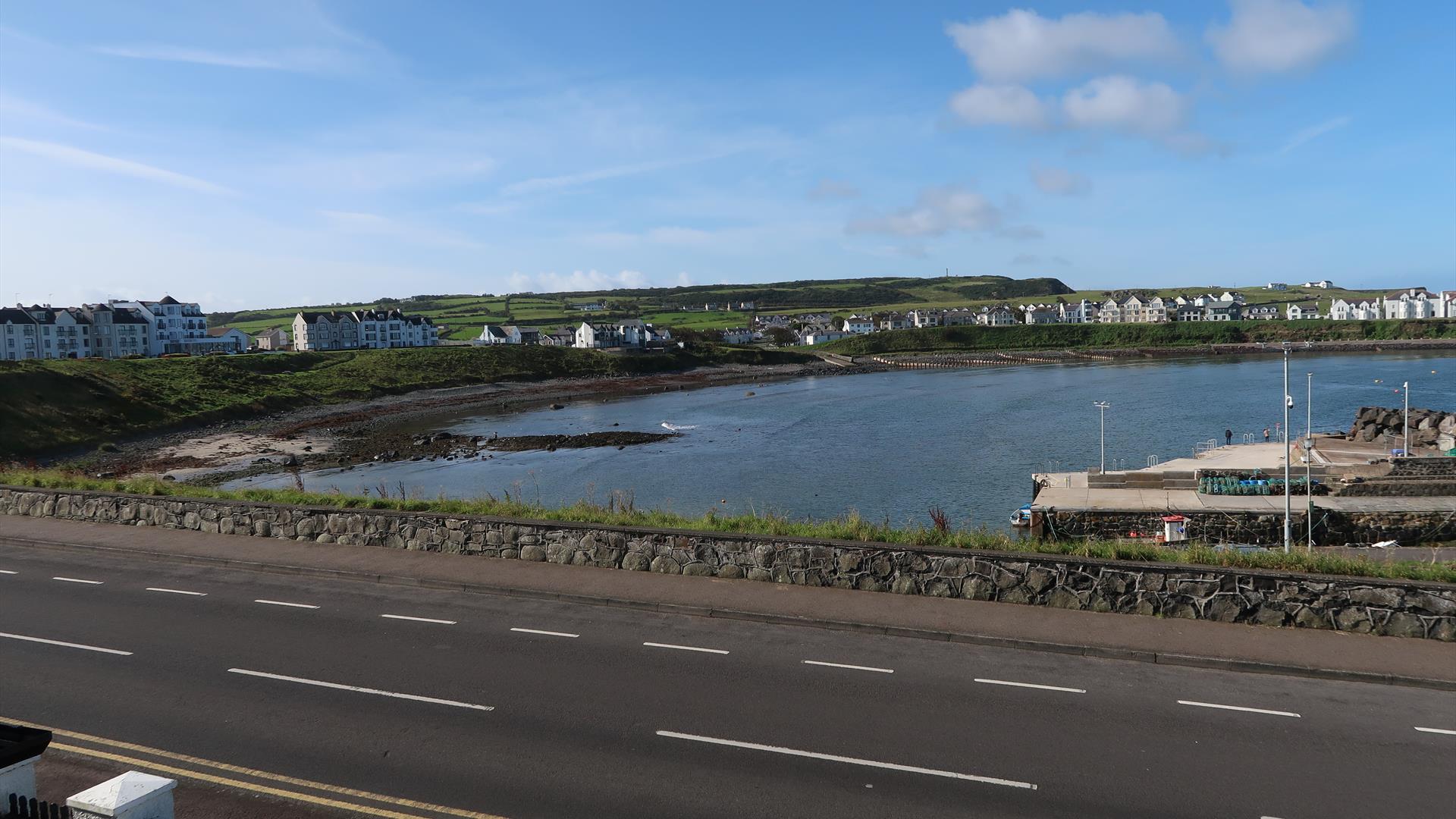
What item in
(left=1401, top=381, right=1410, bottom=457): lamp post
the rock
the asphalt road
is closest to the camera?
the asphalt road

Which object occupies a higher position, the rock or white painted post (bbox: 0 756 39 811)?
white painted post (bbox: 0 756 39 811)

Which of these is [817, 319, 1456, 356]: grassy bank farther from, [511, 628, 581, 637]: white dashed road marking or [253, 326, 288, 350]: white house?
[511, 628, 581, 637]: white dashed road marking

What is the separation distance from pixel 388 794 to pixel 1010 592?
8820mm

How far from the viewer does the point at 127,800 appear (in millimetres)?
4902

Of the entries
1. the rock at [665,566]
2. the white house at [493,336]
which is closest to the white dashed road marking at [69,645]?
the rock at [665,566]

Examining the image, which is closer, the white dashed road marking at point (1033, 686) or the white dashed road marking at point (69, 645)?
the white dashed road marking at point (1033, 686)

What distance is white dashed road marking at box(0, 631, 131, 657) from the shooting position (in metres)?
11.9

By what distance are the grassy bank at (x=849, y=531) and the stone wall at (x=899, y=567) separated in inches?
17.1

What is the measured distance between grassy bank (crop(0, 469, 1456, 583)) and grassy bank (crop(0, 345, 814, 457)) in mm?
44816

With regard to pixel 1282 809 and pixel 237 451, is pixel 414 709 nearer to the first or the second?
pixel 1282 809

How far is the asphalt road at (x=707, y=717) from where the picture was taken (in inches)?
311

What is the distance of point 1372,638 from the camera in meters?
11.3

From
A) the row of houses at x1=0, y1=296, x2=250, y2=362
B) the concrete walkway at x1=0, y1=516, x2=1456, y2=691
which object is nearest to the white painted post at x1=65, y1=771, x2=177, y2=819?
the concrete walkway at x1=0, y1=516, x2=1456, y2=691

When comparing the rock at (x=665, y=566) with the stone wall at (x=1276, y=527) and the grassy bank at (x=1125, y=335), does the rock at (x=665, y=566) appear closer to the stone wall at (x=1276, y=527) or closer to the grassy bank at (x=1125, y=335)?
the stone wall at (x=1276, y=527)
